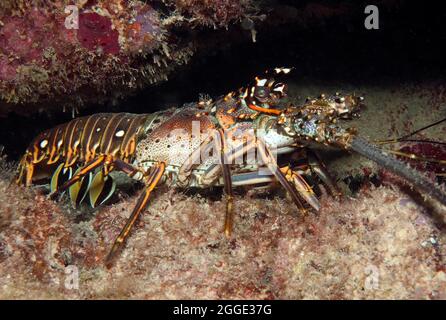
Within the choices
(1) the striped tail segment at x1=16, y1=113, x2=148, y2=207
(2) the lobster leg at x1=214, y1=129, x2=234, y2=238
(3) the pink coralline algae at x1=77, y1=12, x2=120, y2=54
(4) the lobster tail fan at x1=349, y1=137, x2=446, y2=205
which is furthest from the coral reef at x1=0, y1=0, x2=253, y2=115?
(4) the lobster tail fan at x1=349, y1=137, x2=446, y2=205

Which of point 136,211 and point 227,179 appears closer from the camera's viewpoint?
point 136,211

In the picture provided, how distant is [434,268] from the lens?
6.79 feet

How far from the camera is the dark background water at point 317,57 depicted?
4.91m

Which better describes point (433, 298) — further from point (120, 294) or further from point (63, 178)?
point (63, 178)

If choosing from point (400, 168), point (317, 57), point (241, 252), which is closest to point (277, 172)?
point (241, 252)

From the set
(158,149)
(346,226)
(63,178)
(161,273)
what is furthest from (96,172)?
(346,226)

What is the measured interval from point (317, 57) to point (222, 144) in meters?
3.12

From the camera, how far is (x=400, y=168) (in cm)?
223

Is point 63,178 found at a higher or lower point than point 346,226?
lower

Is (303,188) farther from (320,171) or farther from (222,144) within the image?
(222,144)

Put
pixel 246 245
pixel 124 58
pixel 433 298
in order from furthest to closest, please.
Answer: pixel 124 58 → pixel 246 245 → pixel 433 298

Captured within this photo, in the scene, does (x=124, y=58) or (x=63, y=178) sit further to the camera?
(x=63, y=178)

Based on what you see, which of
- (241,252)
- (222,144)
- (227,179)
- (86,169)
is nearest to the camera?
(241,252)
